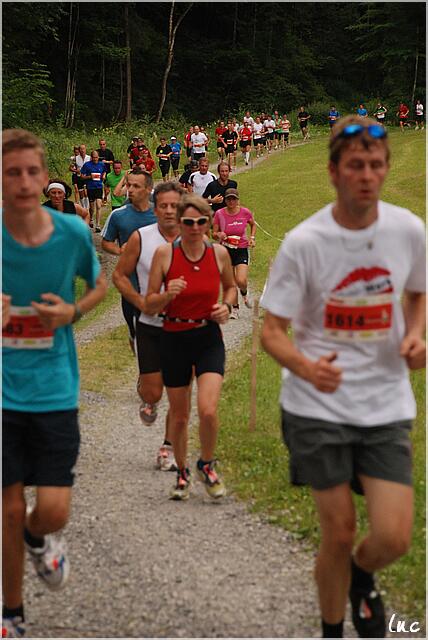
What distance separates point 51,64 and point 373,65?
32.0 m

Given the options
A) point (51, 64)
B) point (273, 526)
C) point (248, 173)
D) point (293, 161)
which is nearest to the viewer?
point (273, 526)

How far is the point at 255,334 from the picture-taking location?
8.70 metres

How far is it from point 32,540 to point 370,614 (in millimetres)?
1598

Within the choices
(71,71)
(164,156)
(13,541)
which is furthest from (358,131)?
(71,71)

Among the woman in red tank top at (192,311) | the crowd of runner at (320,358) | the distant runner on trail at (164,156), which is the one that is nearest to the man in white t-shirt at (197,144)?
the distant runner on trail at (164,156)

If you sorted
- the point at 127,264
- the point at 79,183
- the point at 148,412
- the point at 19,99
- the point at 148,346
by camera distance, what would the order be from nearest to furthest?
the point at 127,264
the point at 148,346
the point at 148,412
the point at 19,99
the point at 79,183

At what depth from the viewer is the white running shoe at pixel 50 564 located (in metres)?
4.64

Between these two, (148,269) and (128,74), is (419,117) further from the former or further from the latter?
(148,269)

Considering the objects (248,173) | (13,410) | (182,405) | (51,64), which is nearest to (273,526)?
(182,405)

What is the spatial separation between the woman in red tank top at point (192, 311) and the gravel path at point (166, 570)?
0.55m

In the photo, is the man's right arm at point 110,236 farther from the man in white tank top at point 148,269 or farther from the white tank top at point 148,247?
the white tank top at point 148,247

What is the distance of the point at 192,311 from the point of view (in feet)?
21.1

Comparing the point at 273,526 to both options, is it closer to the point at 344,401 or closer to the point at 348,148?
the point at 344,401

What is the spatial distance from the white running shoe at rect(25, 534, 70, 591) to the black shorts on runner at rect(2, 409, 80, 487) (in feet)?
1.30
